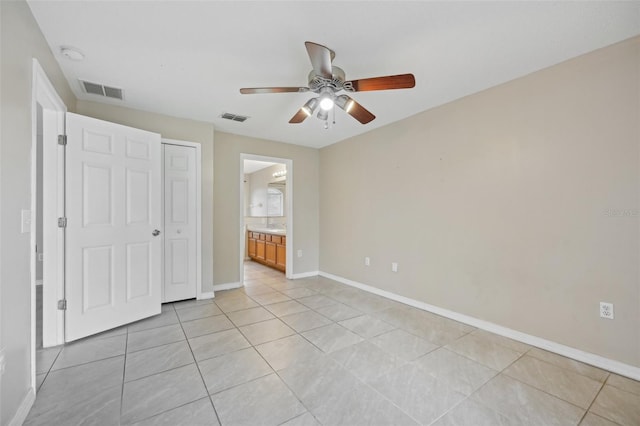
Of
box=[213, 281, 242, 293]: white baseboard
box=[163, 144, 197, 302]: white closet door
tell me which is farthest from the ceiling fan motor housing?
box=[213, 281, 242, 293]: white baseboard

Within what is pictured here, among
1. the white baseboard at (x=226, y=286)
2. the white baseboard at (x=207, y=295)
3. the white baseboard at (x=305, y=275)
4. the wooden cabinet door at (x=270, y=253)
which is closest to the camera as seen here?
the white baseboard at (x=207, y=295)

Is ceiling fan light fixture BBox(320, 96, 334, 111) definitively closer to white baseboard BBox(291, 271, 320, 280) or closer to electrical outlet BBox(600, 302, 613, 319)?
electrical outlet BBox(600, 302, 613, 319)

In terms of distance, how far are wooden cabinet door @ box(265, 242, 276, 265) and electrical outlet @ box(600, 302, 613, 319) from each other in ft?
15.2

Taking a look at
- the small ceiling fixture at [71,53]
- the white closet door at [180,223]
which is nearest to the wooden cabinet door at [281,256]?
the white closet door at [180,223]

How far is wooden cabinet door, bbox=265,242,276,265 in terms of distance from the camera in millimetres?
5555

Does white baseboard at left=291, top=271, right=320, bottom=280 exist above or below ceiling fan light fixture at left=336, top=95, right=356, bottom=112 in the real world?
below

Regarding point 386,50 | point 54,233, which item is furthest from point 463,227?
point 54,233

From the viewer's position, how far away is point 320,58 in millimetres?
1771

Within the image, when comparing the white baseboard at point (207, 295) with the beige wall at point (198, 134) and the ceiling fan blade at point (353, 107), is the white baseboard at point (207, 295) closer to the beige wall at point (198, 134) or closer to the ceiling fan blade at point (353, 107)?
the beige wall at point (198, 134)

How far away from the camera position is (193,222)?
3.67m

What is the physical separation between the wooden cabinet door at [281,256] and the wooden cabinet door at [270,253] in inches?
6.0

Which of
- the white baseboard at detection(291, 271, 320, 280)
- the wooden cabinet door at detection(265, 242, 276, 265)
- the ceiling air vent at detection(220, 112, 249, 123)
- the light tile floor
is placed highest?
the ceiling air vent at detection(220, 112, 249, 123)

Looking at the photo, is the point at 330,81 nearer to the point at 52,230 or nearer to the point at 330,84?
the point at 330,84

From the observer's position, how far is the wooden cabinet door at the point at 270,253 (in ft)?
18.2
